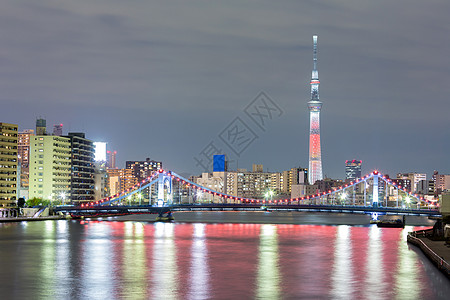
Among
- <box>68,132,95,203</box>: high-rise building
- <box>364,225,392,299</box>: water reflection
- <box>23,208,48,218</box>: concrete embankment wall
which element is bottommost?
<box>364,225,392,299</box>: water reflection

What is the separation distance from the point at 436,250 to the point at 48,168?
139m

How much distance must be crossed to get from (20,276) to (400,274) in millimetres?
24511

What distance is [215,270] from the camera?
48250mm

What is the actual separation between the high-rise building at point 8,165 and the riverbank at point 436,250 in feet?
334

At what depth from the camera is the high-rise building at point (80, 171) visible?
190 meters

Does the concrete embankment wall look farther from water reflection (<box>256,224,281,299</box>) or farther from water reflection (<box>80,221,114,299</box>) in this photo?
water reflection (<box>256,224,281,299</box>)

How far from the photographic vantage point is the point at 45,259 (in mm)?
55969

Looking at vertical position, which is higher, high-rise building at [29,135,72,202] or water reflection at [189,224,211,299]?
high-rise building at [29,135,72,202]

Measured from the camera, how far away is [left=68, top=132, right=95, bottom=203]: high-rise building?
18975 cm

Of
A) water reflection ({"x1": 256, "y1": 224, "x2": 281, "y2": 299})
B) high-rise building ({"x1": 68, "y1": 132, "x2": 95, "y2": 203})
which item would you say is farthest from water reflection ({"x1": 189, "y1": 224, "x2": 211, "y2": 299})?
high-rise building ({"x1": 68, "y1": 132, "x2": 95, "y2": 203})

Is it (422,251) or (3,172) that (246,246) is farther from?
(3,172)

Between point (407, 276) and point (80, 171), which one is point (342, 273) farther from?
point (80, 171)

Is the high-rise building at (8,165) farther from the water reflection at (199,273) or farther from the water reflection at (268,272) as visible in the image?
the water reflection at (268,272)

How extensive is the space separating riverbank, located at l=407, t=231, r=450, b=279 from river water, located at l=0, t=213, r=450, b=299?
2.23ft
